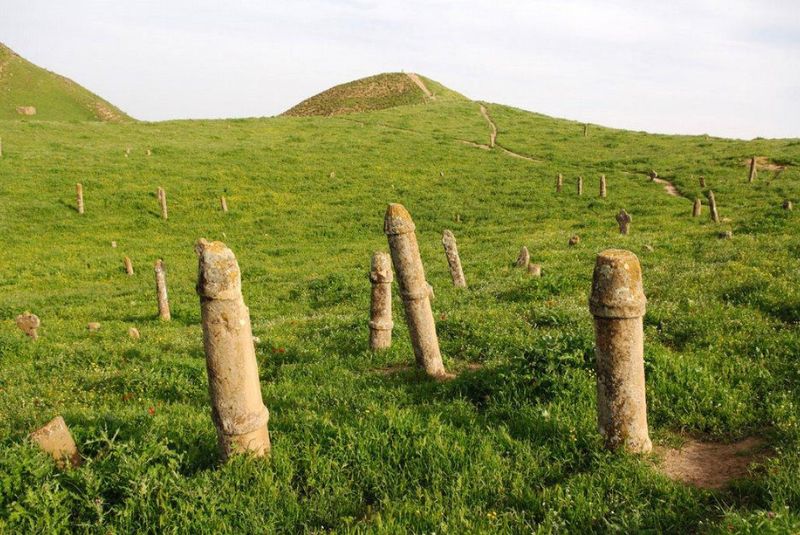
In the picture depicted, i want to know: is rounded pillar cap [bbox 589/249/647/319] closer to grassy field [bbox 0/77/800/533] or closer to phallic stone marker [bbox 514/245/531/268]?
grassy field [bbox 0/77/800/533]

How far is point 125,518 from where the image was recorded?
14.8ft

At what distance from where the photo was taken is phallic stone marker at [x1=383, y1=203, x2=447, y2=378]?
768cm

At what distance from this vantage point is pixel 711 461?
209 inches

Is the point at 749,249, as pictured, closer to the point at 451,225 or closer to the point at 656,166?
the point at 451,225

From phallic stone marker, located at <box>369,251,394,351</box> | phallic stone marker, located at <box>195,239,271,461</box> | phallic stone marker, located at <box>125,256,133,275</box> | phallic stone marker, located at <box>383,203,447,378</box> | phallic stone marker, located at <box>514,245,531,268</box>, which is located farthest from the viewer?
phallic stone marker, located at <box>125,256,133,275</box>

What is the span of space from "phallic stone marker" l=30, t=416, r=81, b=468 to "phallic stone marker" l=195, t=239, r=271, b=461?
133 cm

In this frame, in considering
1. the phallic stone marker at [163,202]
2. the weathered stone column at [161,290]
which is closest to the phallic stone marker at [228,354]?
the weathered stone column at [161,290]

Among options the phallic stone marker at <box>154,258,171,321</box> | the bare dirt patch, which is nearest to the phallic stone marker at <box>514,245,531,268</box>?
the phallic stone marker at <box>154,258,171,321</box>

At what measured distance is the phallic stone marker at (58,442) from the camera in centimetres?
501

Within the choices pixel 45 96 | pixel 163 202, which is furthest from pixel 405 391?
pixel 45 96

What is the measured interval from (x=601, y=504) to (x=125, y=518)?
394 cm

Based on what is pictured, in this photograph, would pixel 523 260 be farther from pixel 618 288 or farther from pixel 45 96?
pixel 45 96

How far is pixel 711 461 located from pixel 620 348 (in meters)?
1.47

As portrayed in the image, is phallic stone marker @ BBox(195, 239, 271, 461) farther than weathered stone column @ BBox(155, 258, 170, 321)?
No
